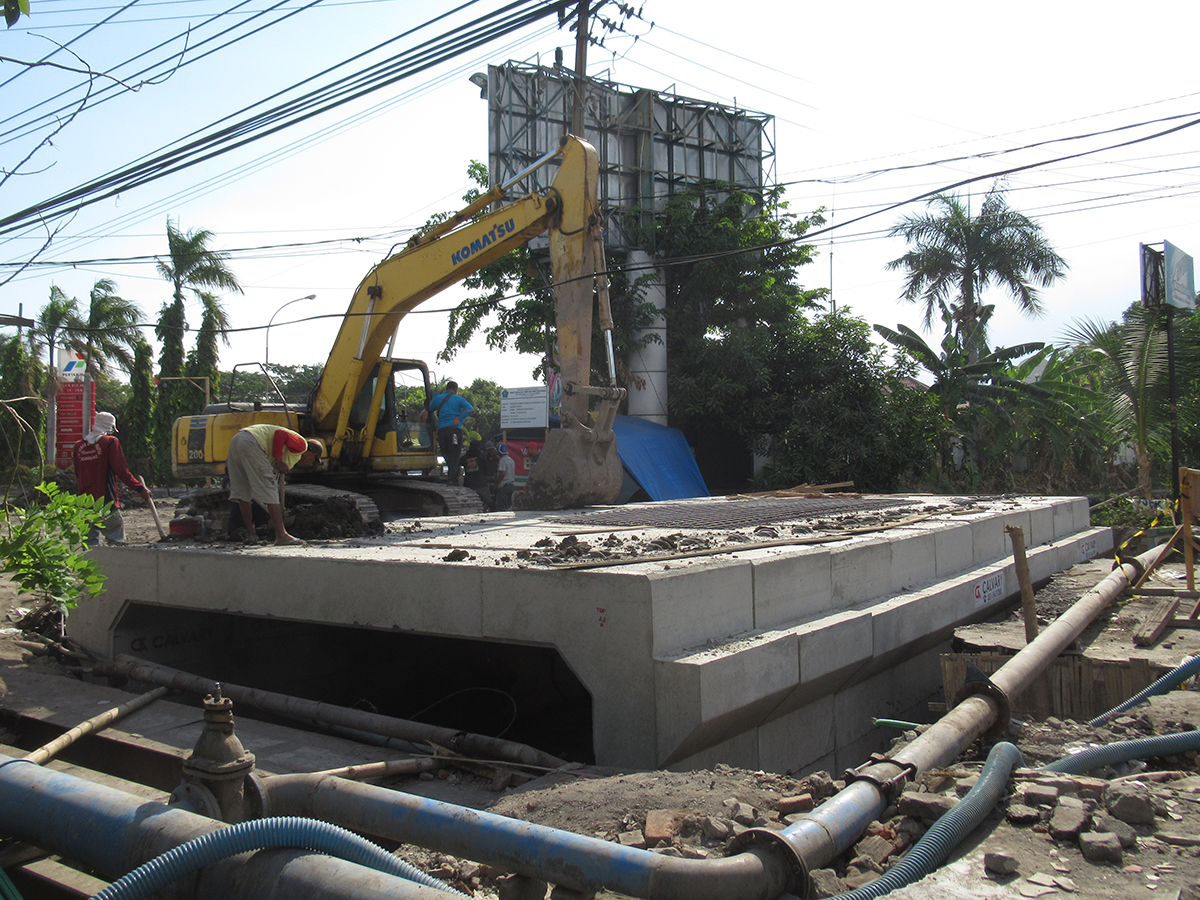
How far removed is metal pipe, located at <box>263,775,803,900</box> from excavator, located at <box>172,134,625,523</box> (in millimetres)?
Answer: 6395

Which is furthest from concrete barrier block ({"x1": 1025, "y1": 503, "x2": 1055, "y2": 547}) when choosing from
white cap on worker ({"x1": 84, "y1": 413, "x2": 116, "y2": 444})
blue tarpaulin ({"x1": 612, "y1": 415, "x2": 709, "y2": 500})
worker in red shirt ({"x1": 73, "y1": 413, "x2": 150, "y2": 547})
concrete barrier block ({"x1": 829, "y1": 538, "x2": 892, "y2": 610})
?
white cap on worker ({"x1": 84, "y1": 413, "x2": 116, "y2": 444})

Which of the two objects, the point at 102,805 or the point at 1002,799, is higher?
the point at 102,805

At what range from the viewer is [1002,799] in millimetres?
3371

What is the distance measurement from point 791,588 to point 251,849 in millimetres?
3991

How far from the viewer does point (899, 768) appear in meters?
3.54

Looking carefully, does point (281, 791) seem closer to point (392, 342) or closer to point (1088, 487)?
point (392, 342)

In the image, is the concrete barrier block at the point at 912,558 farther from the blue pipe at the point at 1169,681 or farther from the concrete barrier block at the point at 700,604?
the concrete barrier block at the point at 700,604

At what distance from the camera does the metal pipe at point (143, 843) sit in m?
2.29

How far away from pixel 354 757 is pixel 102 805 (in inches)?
92.1

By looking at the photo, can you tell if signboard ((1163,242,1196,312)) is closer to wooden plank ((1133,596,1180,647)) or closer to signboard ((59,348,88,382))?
wooden plank ((1133,596,1180,647))

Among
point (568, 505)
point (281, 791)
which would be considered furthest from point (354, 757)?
point (568, 505)

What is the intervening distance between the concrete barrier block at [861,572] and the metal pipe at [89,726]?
494 cm

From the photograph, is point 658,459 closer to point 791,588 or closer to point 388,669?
point 388,669

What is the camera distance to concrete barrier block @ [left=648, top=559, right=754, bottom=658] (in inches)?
183
